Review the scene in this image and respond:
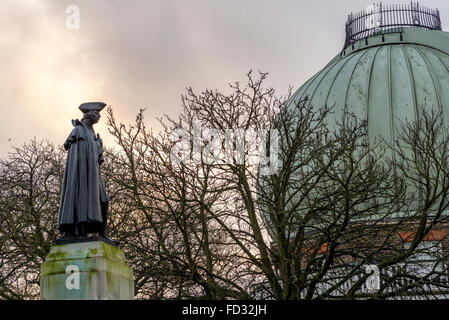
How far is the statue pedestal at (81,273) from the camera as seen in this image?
11.5 metres

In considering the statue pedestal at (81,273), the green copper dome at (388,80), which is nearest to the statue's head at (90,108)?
the statue pedestal at (81,273)

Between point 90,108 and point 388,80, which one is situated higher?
point 388,80

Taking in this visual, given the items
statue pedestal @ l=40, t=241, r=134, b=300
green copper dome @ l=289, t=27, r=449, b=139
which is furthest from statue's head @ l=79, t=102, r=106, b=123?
green copper dome @ l=289, t=27, r=449, b=139

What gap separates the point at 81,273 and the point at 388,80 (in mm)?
19014

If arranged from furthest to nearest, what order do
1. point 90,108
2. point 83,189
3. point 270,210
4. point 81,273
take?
point 270,210 < point 90,108 < point 83,189 < point 81,273

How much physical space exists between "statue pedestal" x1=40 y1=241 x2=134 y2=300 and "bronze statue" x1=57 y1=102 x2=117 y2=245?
23 centimetres

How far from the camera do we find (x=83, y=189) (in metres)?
12.3

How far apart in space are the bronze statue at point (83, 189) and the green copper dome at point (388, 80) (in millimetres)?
15380

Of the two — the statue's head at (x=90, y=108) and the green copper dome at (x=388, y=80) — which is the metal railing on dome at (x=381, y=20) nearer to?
the green copper dome at (x=388, y=80)

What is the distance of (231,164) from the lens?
61.1 feet

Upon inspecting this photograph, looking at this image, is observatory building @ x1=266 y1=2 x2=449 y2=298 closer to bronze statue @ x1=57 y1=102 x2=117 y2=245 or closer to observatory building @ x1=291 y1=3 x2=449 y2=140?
observatory building @ x1=291 y1=3 x2=449 y2=140

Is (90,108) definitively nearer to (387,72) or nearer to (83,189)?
(83,189)

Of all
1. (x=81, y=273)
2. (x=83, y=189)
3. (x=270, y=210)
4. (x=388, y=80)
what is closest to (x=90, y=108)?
(x=83, y=189)

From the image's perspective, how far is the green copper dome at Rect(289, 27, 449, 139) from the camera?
26750 mm
